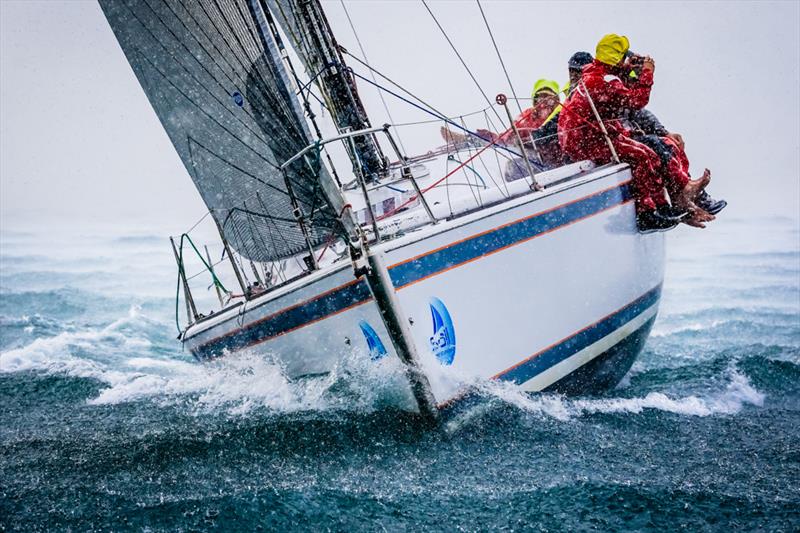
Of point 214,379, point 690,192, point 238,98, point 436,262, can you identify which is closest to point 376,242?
point 436,262

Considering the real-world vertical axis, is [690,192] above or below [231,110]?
below

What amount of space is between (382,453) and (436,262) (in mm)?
1091

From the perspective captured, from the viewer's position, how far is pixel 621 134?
4211 mm

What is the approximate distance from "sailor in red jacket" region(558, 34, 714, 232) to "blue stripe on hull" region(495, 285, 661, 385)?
72cm

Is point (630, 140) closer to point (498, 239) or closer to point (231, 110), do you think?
point (498, 239)

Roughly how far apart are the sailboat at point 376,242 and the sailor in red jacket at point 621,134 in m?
0.17

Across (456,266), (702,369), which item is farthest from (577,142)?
(702,369)

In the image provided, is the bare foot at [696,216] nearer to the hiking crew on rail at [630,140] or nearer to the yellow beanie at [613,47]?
the hiking crew on rail at [630,140]

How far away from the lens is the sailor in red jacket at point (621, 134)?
4.11m

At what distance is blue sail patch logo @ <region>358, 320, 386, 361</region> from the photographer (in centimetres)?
304

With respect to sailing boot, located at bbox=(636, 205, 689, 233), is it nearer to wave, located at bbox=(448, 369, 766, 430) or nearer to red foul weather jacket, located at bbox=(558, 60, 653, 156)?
red foul weather jacket, located at bbox=(558, 60, 653, 156)

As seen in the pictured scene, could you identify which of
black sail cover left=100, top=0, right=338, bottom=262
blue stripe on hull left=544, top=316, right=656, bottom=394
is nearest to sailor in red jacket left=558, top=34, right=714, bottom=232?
blue stripe on hull left=544, top=316, right=656, bottom=394

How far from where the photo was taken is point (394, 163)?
5945 millimetres

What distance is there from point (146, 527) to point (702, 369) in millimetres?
5301
